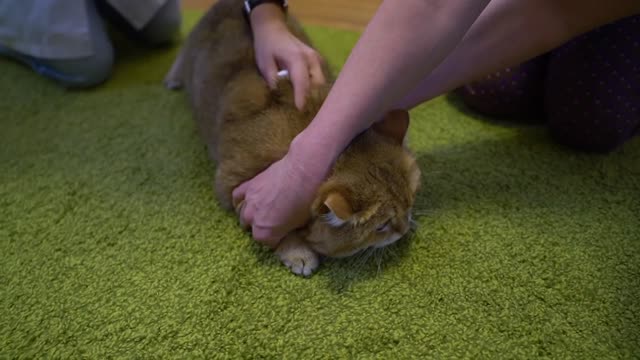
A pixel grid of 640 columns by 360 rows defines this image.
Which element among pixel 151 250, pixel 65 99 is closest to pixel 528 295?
pixel 151 250

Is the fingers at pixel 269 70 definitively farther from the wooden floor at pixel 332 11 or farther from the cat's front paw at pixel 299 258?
the wooden floor at pixel 332 11

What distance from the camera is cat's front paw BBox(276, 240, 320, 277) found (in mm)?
965

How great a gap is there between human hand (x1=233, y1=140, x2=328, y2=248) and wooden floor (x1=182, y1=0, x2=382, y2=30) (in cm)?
115

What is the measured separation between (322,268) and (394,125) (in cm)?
31

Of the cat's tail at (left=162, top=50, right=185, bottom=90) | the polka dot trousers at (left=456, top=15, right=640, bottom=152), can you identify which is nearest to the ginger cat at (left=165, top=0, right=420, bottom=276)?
the cat's tail at (left=162, top=50, right=185, bottom=90)

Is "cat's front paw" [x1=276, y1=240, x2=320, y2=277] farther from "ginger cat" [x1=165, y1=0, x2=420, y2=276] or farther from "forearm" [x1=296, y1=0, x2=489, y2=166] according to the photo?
"forearm" [x1=296, y1=0, x2=489, y2=166]

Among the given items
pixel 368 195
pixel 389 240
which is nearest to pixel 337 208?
pixel 368 195

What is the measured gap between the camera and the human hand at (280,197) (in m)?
0.85

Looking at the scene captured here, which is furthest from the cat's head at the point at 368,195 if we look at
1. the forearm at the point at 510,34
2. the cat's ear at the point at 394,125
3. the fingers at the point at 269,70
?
the fingers at the point at 269,70

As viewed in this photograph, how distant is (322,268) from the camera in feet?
3.24

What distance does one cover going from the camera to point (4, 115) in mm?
1432

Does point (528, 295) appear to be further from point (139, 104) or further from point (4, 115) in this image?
point (4, 115)

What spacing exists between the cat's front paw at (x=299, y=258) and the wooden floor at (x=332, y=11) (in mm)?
1170

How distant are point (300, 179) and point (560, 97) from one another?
0.76 metres
